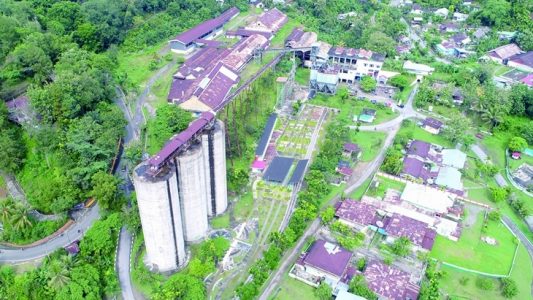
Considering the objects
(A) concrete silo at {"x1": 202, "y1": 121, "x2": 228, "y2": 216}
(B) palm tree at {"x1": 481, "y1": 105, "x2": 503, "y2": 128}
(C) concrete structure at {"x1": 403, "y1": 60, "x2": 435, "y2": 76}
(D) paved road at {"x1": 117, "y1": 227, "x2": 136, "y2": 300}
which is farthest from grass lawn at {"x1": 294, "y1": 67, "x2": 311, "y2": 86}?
(D) paved road at {"x1": 117, "y1": 227, "x2": 136, "y2": 300}

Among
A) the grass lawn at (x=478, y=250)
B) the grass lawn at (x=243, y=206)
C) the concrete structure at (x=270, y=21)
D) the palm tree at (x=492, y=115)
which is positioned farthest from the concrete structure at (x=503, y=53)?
the grass lawn at (x=243, y=206)

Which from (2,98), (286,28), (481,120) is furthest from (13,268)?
(286,28)

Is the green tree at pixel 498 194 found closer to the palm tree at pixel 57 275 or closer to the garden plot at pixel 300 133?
the garden plot at pixel 300 133

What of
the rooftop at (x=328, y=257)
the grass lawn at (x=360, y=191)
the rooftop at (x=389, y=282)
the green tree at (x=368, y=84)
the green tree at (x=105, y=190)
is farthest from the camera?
the green tree at (x=368, y=84)

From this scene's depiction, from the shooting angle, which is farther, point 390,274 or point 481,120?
point 481,120

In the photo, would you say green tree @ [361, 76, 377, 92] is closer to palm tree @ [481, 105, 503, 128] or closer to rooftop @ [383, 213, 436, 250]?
palm tree @ [481, 105, 503, 128]

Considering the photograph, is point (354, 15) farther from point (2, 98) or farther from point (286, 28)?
point (2, 98)
